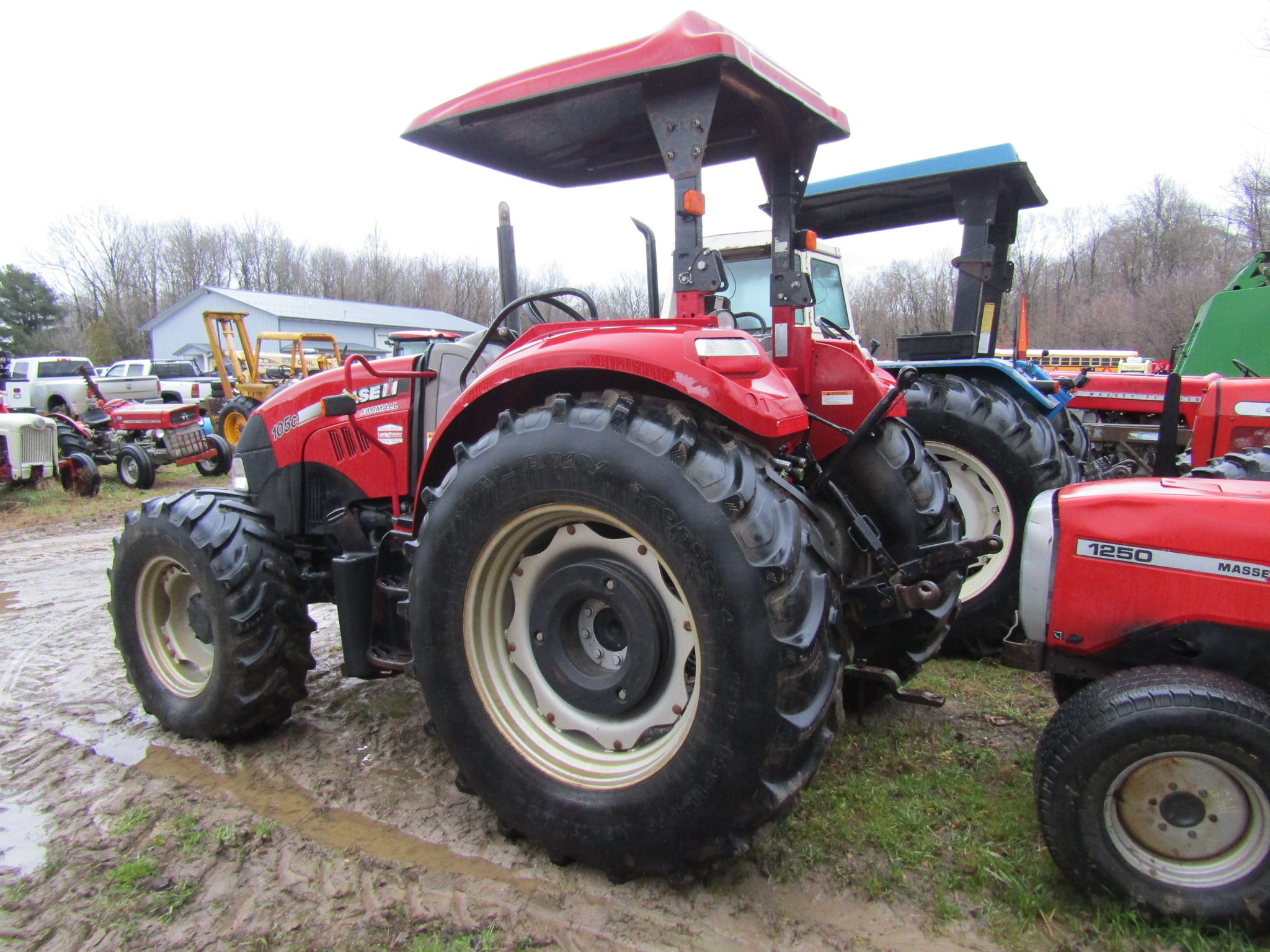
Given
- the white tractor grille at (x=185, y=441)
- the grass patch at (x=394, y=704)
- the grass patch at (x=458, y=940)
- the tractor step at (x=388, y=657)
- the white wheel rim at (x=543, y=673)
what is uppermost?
the white wheel rim at (x=543, y=673)

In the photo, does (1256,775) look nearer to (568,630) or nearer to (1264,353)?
(568,630)

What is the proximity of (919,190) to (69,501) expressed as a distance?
403 inches

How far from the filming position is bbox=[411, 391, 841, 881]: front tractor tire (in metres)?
1.81

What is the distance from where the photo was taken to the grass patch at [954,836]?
1.89m

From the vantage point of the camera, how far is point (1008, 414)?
3992mm

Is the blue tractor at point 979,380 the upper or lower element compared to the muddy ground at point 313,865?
upper

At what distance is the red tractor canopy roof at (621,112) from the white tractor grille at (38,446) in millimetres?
9648

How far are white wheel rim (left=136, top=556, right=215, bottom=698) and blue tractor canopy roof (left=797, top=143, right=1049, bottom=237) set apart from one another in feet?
11.3

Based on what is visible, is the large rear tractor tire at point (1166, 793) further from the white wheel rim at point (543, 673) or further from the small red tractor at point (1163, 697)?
the white wheel rim at point (543, 673)

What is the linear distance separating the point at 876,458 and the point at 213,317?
1596cm

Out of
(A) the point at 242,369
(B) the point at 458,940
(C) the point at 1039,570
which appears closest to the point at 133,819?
(B) the point at 458,940

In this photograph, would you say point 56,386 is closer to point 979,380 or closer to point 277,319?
point 979,380

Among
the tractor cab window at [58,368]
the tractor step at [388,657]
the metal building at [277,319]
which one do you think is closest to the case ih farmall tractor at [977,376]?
the tractor step at [388,657]

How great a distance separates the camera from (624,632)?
2180mm
